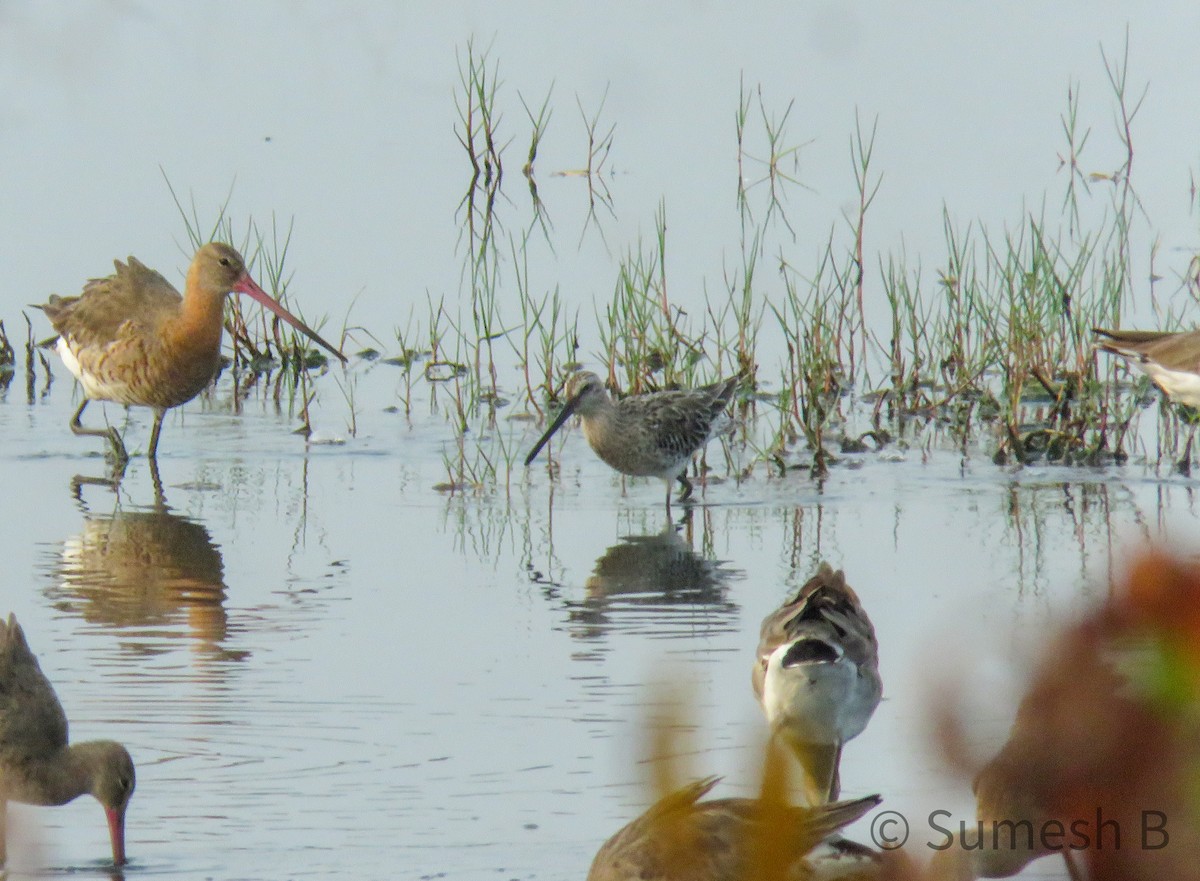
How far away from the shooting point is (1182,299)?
12.2 m

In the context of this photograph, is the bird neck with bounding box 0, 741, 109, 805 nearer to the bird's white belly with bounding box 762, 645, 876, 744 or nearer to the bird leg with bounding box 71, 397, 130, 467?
the bird's white belly with bounding box 762, 645, 876, 744

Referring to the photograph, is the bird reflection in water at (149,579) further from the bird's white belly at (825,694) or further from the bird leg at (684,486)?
the bird leg at (684,486)

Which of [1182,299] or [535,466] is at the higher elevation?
[1182,299]

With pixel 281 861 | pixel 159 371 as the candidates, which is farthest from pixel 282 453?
pixel 281 861

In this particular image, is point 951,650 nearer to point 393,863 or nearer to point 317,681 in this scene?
point 393,863

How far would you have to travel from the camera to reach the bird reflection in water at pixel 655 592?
685 centimetres

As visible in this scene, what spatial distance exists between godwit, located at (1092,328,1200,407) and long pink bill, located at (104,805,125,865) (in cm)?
596

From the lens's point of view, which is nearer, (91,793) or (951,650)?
(951,650)

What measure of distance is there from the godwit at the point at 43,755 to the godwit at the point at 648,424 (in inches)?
150

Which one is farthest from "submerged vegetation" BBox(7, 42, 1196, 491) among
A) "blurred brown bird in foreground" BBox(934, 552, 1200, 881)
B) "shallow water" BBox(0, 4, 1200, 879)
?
"blurred brown bird in foreground" BBox(934, 552, 1200, 881)

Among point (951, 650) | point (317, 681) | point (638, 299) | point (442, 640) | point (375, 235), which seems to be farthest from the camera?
point (375, 235)

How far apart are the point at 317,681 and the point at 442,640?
0.61 meters

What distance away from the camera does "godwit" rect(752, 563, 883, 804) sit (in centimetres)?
504

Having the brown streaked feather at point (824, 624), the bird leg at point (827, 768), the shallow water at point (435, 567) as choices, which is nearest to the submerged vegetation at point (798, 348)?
the shallow water at point (435, 567)
